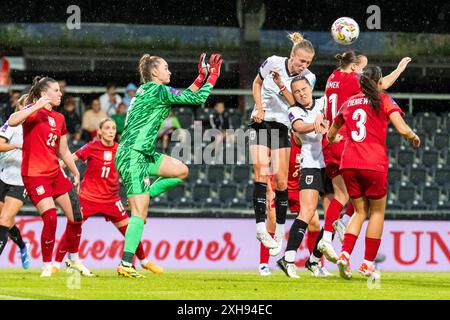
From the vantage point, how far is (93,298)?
9273mm

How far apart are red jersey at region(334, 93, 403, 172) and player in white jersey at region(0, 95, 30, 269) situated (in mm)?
3851

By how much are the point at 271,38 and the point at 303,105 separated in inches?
572

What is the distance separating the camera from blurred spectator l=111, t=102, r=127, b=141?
21.8 m

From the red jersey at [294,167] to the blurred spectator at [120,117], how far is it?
8.84m

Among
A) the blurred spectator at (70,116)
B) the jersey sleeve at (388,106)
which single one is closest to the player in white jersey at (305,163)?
the jersey sleeve at (388,106)

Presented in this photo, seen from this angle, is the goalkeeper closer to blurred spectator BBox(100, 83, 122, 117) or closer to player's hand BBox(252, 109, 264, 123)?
player's hand BBox(252, 109, 264, 123)

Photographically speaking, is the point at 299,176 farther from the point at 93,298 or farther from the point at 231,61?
the point at 231,61

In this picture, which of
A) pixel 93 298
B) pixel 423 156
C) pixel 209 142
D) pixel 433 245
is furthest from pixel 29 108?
pixel 423 156

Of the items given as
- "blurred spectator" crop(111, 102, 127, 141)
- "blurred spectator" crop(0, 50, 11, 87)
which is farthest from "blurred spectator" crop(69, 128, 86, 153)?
"blurred spectator" crop(0, 50, 11, 87)

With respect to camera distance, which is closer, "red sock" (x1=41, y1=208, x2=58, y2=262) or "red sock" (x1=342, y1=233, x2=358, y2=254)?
"red sock" (x1=342, y1=233, x2=358, y2=254)

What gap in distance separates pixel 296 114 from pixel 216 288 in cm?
244

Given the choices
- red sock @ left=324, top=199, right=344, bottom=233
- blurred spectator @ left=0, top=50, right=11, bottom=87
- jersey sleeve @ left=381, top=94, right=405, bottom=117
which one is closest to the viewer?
jersey sleeve @ left=381, top=94, right=405, bottom=117

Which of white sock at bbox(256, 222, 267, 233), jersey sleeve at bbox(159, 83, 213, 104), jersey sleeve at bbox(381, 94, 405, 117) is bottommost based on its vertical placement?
white sock at bbox(256, 222, 267, 233)

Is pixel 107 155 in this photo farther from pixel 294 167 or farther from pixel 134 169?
pixel 134 169
